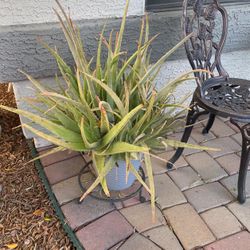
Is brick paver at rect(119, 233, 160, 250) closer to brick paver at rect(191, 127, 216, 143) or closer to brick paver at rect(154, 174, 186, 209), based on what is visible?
brick paver at rect(154, 174, 186, 209)

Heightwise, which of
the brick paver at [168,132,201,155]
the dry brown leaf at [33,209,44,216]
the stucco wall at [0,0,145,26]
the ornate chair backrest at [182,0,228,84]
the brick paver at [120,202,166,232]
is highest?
the stucco wall at [0,0,145,26]

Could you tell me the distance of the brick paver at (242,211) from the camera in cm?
159

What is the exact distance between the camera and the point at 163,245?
1.45 meters

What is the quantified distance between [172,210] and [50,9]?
1200 millimetres

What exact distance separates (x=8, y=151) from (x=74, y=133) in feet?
2.50

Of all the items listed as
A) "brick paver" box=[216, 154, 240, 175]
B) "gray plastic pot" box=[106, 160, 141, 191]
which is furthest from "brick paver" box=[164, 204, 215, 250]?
"brick paver" box=[216, 154, 240, 175]

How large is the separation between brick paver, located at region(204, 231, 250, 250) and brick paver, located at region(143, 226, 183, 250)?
0.14 meters

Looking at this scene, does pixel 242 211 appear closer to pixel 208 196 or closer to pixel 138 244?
pixel 208 196

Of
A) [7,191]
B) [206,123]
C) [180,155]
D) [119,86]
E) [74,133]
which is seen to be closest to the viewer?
[74,133]

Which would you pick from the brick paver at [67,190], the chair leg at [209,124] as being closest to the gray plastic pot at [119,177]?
the brick paver at [67,190]

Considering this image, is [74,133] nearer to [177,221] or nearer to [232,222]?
[177,221]

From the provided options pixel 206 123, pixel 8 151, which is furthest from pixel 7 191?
pixel 206 123

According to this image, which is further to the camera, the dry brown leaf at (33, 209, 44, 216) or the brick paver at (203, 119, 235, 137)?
the brick paver at (203, 119, 235, 137)

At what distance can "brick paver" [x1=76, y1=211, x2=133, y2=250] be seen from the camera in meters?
1.44
